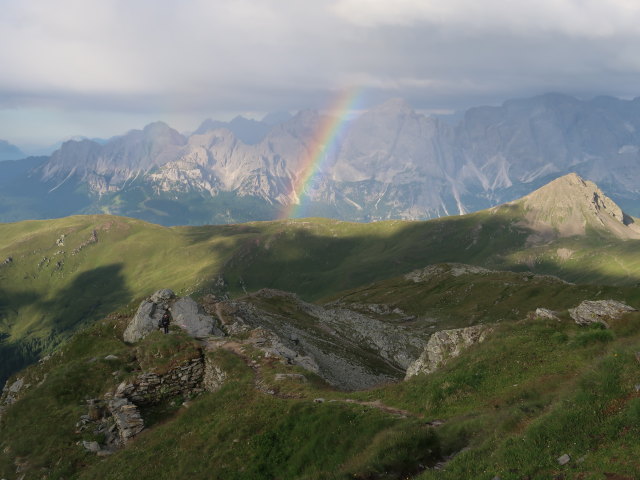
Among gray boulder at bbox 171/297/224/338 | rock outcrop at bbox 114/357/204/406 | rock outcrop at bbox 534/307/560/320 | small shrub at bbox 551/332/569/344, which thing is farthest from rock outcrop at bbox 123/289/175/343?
small shrub at bbox 551/332/569/344

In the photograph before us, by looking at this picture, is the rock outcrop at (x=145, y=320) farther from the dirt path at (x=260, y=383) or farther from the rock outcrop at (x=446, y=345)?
the rock outcrop at (x=446, y=345)

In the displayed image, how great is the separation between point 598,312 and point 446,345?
14337 millimetres

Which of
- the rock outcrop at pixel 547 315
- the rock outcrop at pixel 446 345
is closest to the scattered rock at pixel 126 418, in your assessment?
the rock outcrop at pixel 446 345

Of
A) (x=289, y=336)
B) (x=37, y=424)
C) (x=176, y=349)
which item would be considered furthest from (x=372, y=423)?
(x=289, y=336)

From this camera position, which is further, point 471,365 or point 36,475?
point 36,475

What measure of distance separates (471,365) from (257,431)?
16.5 metres

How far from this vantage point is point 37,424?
41.6 m

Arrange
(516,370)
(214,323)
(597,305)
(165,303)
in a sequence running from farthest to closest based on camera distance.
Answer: (165,303) → (214,323) → (597,305) → (516,370)

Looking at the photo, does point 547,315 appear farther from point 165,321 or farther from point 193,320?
point 165,321

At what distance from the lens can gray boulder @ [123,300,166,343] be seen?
189 feet

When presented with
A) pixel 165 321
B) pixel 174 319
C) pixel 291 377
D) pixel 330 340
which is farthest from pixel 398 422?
pixel 330 340

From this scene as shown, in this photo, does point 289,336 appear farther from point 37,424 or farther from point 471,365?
point 471,365

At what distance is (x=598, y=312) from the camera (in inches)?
1353

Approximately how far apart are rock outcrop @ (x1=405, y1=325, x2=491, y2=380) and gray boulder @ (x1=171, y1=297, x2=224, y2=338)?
2683 cm
